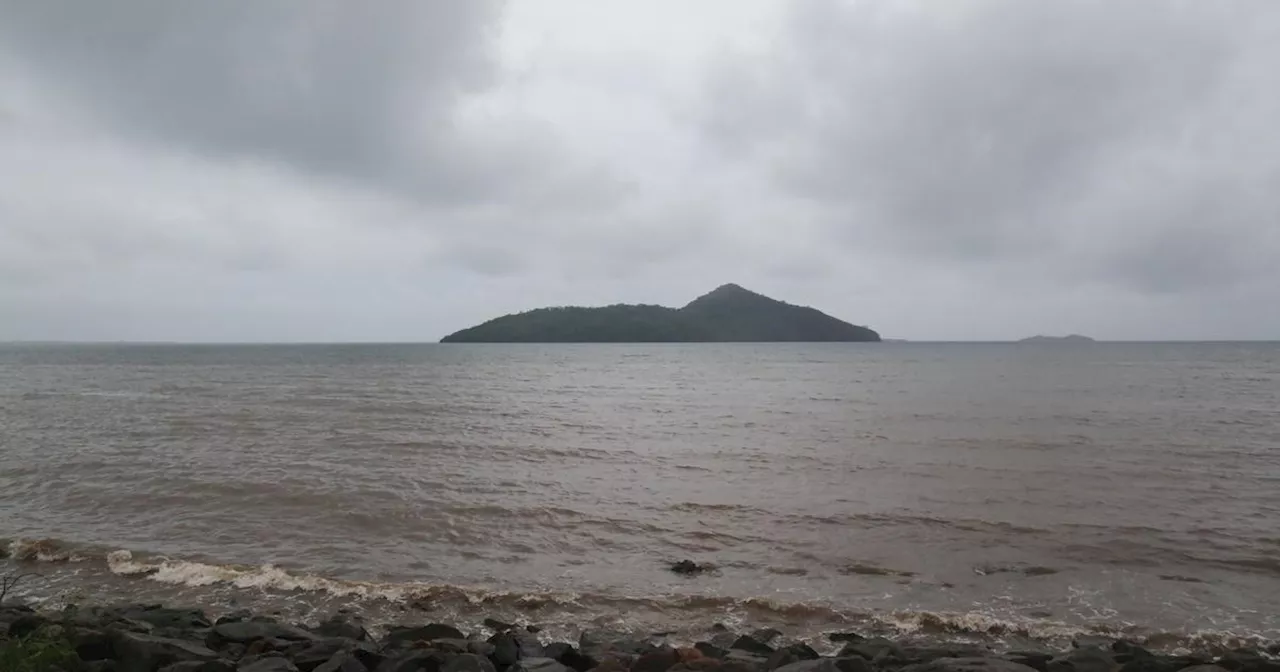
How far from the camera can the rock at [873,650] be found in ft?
29.0

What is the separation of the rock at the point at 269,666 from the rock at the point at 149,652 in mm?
716

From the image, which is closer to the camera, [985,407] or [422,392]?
[985,407]

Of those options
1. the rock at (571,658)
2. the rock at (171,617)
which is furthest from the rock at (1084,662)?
the rock at (171,617)

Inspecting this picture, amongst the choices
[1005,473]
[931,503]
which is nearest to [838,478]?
[931,503]

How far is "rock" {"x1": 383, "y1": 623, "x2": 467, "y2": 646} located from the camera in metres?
9.32

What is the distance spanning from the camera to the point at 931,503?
1875 centimetres

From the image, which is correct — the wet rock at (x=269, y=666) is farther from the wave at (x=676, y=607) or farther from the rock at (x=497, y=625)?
the wave at (x=676, y=607)

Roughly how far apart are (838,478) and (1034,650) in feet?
40.4

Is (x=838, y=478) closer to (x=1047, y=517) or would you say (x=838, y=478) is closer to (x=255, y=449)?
(x=1047, y=517)

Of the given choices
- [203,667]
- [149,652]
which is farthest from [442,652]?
[149,652]

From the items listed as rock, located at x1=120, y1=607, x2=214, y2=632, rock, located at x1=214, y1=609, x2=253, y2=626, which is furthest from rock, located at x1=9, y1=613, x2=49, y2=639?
rock, located at x1=214, y1=609, x2=253, y2=626

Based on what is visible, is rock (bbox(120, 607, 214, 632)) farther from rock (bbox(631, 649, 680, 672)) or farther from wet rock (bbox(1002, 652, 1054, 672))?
wet rock (bbox(1002, 652, 1054, 672))

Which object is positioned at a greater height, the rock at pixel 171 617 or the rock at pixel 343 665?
the rock at pixel 343 665

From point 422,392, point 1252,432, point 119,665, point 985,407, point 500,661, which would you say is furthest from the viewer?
point 422,392
